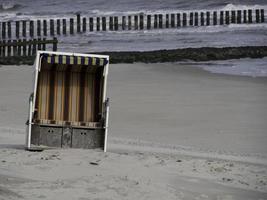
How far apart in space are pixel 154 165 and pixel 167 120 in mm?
4408

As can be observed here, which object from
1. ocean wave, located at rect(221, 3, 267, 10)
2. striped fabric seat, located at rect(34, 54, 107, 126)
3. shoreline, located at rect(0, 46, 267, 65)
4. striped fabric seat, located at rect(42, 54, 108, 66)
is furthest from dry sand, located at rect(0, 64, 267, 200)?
ocean wave, located at rect(221, 3, 267, 10)

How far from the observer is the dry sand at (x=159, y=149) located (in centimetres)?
688

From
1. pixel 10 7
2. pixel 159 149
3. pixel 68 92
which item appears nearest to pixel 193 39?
pixel 159 149

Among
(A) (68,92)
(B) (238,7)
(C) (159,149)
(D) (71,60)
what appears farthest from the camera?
(B) (238,7)

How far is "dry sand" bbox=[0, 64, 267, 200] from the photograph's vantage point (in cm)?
688

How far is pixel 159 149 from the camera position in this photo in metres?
9.76

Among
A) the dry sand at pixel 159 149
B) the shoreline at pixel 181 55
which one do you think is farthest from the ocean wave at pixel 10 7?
the dry sand at pixel 159 149

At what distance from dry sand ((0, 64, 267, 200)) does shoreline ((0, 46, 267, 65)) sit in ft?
17.8

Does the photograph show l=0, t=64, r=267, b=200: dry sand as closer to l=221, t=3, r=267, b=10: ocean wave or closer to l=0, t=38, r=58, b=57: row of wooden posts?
l=0, t=38, r=58, b=57: row of wooden posts

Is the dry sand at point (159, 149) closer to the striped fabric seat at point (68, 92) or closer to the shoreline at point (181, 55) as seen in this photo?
the striped fabric seat at point (68, 92)

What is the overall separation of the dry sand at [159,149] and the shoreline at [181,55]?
5422 millimetres

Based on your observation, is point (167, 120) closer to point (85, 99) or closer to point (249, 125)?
point (249, 125)

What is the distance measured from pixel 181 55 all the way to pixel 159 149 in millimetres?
15730

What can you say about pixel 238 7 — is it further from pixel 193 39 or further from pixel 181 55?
pixel 181 55
